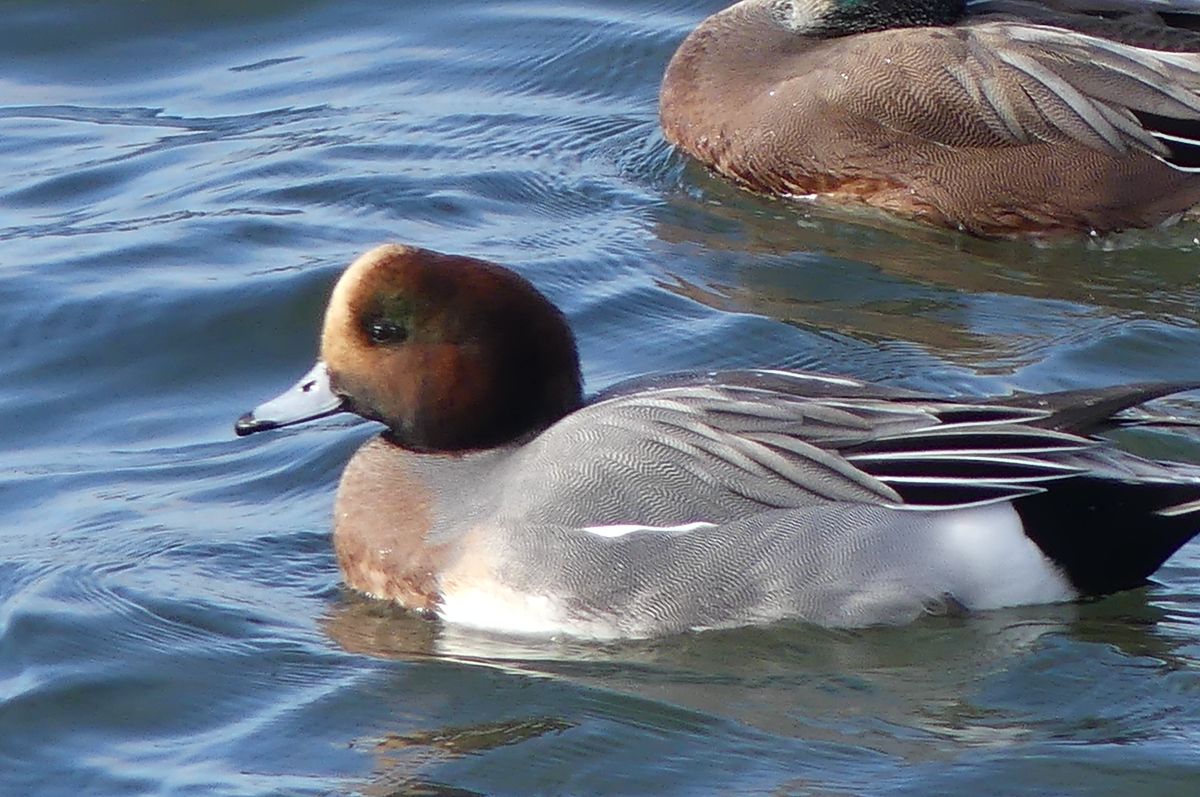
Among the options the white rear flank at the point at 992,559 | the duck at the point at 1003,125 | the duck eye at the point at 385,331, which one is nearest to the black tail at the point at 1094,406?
the white rear flank at the point at 992,559

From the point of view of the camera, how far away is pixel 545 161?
9484mm

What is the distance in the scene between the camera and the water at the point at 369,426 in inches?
206

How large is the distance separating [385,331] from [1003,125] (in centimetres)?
331

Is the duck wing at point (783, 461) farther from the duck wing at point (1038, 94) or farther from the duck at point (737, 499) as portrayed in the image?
the duck wing at point (1038, 94)

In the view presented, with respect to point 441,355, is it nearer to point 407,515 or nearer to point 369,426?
point 407,515

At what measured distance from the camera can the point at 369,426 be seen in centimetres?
710

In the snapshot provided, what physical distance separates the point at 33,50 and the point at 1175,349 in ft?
20.0

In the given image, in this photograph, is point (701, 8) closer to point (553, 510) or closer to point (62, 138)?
point (62, 138)

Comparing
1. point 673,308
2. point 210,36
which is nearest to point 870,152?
point 673,308

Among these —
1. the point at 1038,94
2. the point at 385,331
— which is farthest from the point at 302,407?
the point at 1038,94

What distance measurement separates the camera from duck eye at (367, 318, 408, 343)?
5867 mm

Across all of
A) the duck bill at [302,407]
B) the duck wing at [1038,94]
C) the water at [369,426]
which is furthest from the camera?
the duck wing at [1038,94]

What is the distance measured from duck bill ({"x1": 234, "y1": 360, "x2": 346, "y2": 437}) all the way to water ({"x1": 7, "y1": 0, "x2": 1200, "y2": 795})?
1.44ft

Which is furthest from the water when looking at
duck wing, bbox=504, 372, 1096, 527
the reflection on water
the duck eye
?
the duck eye
